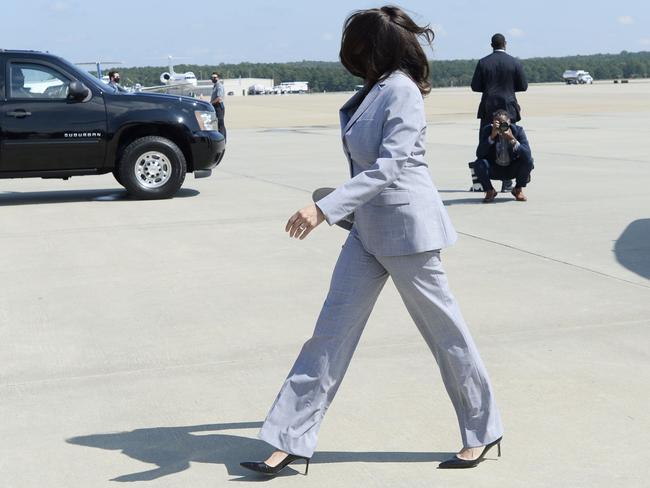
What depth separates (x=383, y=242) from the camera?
3.65 m

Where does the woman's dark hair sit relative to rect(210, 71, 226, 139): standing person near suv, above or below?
above

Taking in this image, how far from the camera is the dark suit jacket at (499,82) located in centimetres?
1156

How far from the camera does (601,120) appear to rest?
98.8 feet

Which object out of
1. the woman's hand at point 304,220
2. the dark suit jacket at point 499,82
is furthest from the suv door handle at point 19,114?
the woman's hand at point 304,220

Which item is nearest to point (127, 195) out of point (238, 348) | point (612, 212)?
point (612, 212)

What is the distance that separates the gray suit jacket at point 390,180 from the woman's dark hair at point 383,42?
0.05 meters

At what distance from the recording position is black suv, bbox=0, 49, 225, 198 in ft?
40.2

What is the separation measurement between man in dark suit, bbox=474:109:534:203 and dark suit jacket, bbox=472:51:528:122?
38 cm

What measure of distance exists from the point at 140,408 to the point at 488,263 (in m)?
3.92

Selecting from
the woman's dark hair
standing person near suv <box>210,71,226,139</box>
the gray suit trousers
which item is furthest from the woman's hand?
standing person near suv <box>210,71,226,139</box>

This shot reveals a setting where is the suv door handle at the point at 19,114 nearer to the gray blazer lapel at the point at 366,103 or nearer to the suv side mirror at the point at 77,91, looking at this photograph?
the suv side mirror at the point at 77,91

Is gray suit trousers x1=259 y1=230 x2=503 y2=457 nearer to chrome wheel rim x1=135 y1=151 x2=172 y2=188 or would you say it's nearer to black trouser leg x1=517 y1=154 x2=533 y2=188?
black trouser leg x1=517 y1=154 x2=533 y2=188

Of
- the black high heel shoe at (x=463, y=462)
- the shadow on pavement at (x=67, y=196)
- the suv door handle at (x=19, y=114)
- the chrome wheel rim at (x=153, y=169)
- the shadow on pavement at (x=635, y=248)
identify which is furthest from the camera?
the shadow on pavement at (x=67, y=196)

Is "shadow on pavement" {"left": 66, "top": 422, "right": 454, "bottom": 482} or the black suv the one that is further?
the black suv
